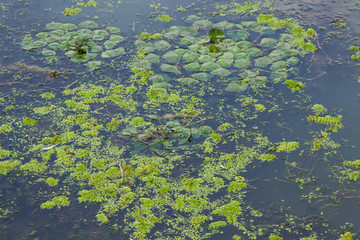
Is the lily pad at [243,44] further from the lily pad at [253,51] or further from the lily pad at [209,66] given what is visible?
the lily pad at [209,66]

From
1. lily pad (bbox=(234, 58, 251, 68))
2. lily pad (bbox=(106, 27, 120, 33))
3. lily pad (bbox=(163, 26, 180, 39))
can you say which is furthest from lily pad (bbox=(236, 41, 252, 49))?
lily pad (bbox=(106, 27, 120, 33))

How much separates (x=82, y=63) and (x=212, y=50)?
122cm

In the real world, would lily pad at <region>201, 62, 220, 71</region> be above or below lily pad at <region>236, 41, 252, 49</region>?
below

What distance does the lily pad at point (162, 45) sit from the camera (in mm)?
4012

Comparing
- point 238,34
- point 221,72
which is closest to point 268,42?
point 238,34

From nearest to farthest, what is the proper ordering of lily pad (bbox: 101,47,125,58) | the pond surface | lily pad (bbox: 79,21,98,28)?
the pond surface
lily pad (bbox: 101,47,125,58)
lily pad (bbox: 79,21,98,28)

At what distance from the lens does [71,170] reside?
9.43ft

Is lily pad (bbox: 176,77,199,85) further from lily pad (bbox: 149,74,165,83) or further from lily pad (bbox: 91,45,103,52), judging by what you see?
lily pad (bbox: 91,45,103,52)

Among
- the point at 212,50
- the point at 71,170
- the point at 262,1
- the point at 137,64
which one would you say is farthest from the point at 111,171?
the point at 262,1

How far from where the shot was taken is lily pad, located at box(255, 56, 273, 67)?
3.75 metres

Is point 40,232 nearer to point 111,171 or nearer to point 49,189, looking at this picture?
point 49,189

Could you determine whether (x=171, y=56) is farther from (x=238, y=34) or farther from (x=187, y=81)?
(x=238, y=34)

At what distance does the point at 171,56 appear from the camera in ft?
12.7

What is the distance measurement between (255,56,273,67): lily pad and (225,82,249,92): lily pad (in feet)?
1.07
